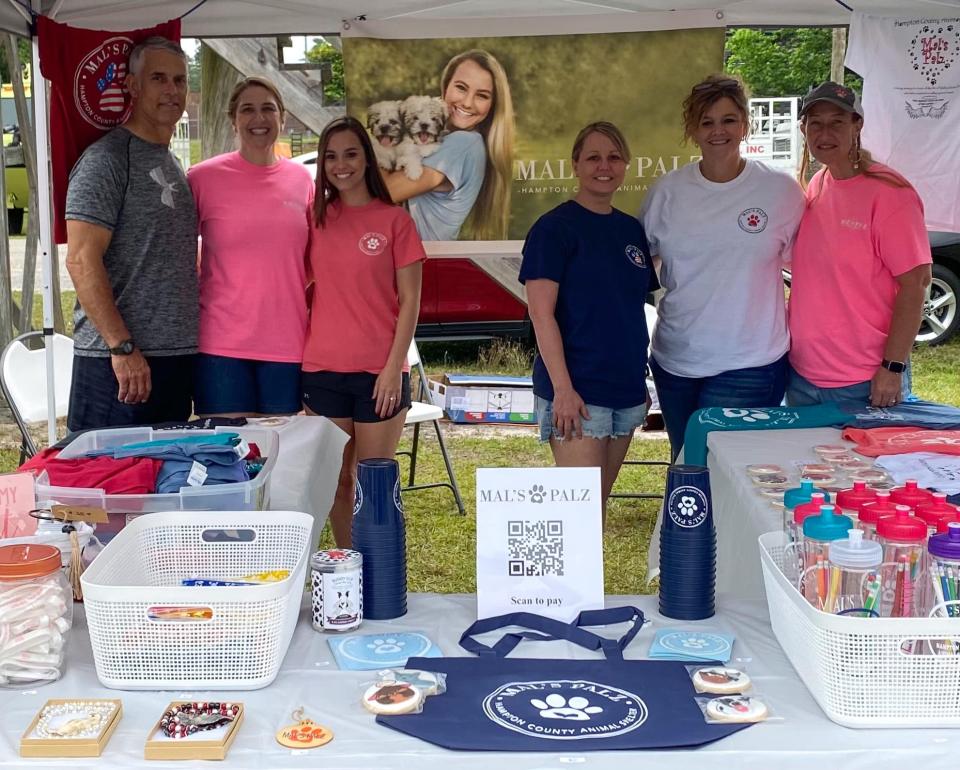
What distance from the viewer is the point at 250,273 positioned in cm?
292

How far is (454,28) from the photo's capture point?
11.8ft

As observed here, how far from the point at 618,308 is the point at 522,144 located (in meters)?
1.10

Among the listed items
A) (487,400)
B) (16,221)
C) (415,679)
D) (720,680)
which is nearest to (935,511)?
(720,680)

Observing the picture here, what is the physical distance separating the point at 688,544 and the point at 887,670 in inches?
15.2

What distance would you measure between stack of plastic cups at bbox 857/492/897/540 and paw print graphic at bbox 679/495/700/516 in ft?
0.80

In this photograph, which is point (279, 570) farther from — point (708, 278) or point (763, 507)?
point (708, 278)

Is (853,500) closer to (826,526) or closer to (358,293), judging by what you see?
(826,526)

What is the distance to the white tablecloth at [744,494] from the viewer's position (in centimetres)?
212

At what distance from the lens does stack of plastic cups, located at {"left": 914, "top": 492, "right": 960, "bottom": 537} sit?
1.31 meters

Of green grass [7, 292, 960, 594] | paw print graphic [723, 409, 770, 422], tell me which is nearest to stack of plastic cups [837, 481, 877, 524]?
paw print graphic [723, 409, 770, 422]

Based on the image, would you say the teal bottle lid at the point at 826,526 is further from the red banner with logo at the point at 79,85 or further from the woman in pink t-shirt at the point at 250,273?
the red banner with logo at the point at 79,85

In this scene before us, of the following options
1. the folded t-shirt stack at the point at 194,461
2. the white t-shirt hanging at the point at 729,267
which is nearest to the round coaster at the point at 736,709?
the folded t-shirt stack at the point at 194,461

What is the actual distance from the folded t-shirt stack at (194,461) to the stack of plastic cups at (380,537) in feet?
1.31

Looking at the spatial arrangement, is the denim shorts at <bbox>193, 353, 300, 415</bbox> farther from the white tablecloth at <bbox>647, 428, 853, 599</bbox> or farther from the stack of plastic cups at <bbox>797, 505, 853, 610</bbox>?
the stack of plastic cups at <bbox>797, 505, 853, 610</bbox>
